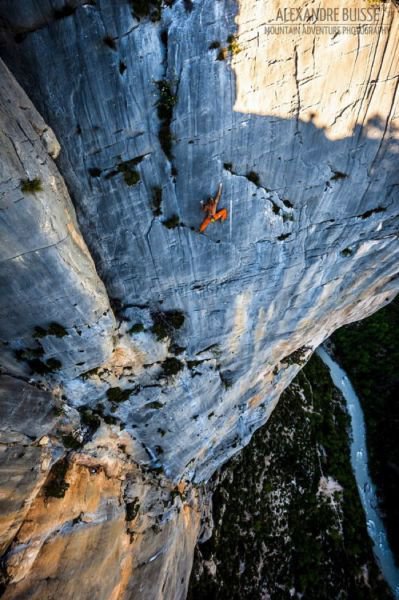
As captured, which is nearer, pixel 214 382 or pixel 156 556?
pixel 214 382

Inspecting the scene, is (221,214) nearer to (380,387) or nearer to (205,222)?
(205,222)

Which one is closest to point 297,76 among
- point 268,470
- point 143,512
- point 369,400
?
point 143,512

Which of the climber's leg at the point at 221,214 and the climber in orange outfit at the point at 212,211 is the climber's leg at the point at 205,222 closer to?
the climber in orange outfit at the point at 212,211

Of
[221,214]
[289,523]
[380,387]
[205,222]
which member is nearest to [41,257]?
[205,222]

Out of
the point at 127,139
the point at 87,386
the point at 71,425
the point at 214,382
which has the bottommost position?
the point at 71,425

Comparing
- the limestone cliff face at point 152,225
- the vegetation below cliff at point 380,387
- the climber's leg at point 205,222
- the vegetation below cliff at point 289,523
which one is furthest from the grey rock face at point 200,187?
the vegetation below cliff at point 380,387

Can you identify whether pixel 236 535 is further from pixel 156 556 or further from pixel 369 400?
pixel 369 400
